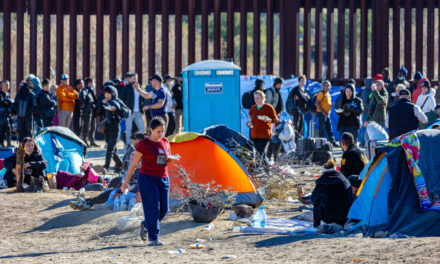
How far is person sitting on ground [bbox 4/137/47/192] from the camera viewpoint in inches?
533

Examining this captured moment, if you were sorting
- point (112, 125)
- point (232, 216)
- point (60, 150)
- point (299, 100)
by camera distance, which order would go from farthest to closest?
point (299, 100)
point (112, 125)
point (60, 150)
point (232, 216)

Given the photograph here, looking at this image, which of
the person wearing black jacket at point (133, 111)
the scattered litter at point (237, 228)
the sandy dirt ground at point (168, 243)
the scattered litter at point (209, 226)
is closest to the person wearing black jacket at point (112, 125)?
the person wearing black jacket at point (133, 111)

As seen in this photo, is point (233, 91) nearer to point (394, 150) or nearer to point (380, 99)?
point (380, 99)

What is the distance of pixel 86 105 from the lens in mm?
20984

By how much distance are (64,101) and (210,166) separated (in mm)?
9517

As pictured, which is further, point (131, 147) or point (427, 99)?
point (427, 99)

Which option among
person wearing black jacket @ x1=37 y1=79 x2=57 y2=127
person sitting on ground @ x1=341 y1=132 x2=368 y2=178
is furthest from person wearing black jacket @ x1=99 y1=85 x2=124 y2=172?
person sitting on ground @ x1=341 y1=132 x2=368 y2=178

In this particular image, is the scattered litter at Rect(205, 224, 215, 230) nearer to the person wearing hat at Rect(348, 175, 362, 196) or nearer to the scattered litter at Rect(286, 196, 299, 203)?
the person wearing hat at Rect(348, 175, 362, 196)

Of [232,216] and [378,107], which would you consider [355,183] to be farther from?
[378,107]

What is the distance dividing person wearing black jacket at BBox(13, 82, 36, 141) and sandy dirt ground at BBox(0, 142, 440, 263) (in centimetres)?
685

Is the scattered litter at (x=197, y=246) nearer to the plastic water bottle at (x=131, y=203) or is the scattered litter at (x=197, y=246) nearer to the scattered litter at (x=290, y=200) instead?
the plastic water bottle at (x=131, y=203)

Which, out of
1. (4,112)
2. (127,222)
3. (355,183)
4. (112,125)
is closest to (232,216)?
(127,222)

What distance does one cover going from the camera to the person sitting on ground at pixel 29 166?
13.5 meters

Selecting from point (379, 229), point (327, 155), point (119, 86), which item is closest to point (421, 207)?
point (379, 229)
